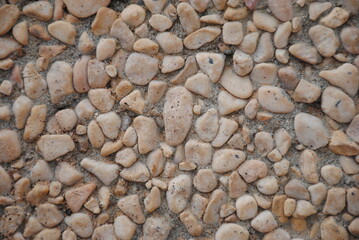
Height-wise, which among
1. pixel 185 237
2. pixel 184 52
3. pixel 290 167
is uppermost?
pixel 184 52

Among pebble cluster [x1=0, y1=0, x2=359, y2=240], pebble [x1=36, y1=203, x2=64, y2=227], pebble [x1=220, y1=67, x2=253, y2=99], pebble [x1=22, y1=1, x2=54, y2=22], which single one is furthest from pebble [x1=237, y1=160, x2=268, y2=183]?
pebble [x1=22, y1=1, x2=54, y2=22]

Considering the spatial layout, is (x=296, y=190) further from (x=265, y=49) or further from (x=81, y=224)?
(x=81, y=224)

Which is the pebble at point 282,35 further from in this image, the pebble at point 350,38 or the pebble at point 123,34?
the pebble at point 123,34

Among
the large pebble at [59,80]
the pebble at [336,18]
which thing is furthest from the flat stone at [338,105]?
the large pebble at [59,80]

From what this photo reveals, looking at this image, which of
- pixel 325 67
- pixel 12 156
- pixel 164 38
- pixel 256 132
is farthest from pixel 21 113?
pixel 325 67

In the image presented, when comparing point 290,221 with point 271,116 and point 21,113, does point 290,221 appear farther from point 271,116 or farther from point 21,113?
point 21,113
